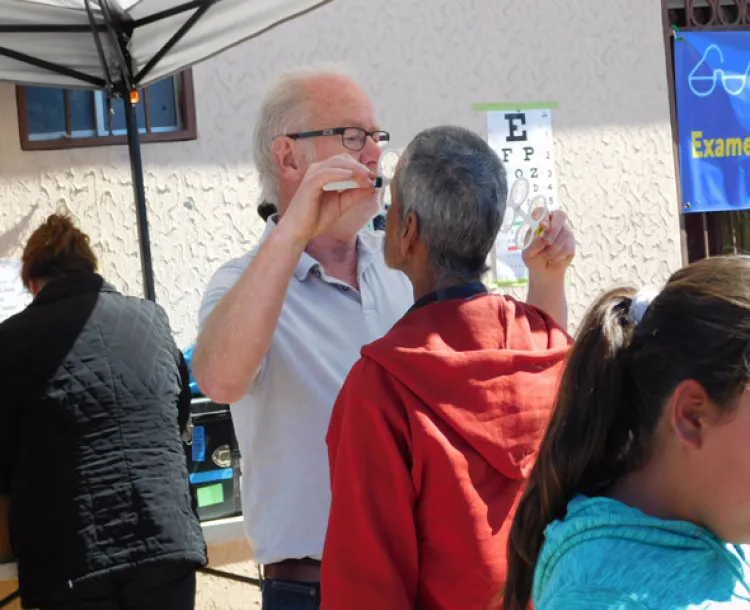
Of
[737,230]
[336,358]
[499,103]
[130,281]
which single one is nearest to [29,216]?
[130,281]

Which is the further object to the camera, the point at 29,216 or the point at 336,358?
the point at 29,216

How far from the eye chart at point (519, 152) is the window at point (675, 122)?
74cm

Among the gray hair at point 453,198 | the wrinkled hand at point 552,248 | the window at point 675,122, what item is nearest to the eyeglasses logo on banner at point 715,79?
the window at point 675,122

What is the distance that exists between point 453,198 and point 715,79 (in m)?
3.74

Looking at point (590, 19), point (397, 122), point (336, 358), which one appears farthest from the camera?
point (590, 19)

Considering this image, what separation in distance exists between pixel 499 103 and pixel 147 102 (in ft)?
5.26

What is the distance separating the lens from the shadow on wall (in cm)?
374

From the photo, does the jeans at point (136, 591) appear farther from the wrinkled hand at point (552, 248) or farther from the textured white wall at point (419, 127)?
the textured white wall at point (419, 127)

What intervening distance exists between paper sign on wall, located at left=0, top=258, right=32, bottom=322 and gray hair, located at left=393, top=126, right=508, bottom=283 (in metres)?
2.49

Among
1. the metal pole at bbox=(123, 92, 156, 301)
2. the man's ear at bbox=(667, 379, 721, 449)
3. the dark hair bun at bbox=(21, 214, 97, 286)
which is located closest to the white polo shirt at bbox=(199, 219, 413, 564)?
the man's ear at bbox=(667, 379, 721, 449)

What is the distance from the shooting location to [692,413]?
107 centimetres

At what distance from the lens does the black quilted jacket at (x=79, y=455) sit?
98.9 inches

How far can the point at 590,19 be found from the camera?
4691mm

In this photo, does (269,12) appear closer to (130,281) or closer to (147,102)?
(147,102)
